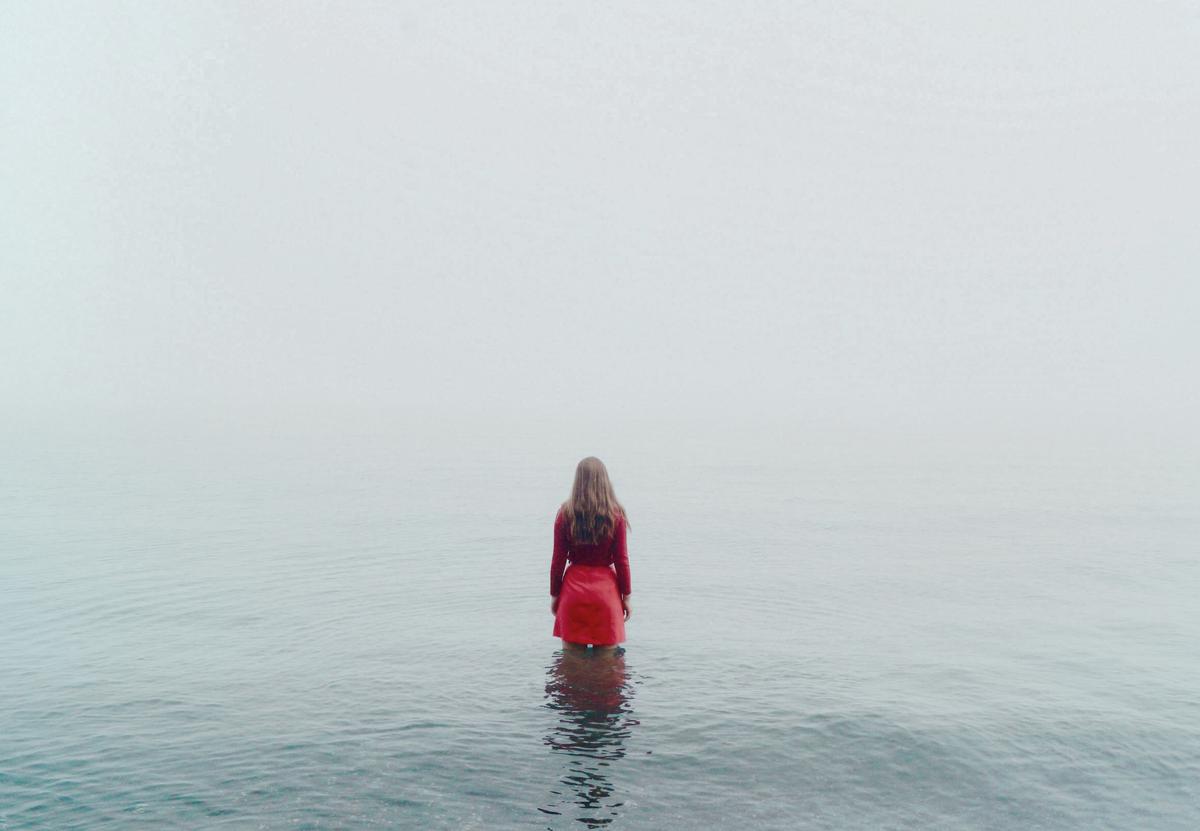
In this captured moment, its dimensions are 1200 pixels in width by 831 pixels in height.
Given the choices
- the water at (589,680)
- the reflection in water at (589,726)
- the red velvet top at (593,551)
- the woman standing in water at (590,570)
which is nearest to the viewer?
the reflection in water at (589,726)

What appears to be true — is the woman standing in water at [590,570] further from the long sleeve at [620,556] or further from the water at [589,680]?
the water at [589,680]

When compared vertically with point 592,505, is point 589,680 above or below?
→ below

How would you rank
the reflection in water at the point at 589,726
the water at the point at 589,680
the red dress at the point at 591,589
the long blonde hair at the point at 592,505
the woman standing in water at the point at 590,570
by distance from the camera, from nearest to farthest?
the reflection in water at the point at 589,726
the water at the point at 589,680
the long blonde hair at the point at 592,505
the woman standing in water at the point at 590,570
the red dress at the point at 591,589

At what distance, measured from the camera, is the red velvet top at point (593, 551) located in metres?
11.3

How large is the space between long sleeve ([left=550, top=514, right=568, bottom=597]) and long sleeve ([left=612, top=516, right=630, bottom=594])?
601 millimetres

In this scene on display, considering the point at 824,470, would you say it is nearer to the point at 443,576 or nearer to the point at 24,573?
the point at 443,576

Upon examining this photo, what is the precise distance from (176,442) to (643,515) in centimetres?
7042

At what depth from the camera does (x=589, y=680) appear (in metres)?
12.3

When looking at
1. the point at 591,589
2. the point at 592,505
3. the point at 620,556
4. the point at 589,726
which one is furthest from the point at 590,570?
the point at 589,726

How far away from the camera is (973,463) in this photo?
7906 cm

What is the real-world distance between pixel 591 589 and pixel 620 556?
555mm

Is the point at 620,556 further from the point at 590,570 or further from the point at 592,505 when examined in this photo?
the point at 592,505

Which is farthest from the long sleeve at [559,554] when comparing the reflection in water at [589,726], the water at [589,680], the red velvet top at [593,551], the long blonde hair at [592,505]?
the water at [589,680]

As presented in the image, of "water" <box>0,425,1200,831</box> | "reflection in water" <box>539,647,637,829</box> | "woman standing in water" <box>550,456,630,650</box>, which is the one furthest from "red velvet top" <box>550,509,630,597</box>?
"water" <box>0,425,1200,831</box>
